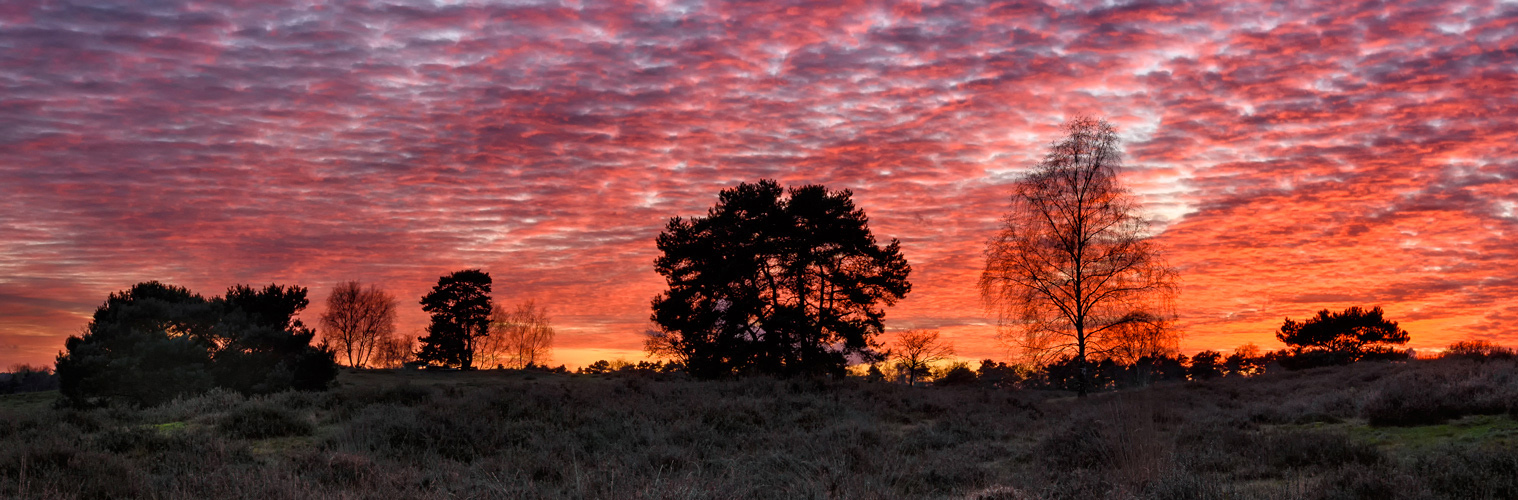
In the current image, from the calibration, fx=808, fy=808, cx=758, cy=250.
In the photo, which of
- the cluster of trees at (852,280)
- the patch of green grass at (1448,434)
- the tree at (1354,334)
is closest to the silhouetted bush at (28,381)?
the cluster of trees at (852,280)

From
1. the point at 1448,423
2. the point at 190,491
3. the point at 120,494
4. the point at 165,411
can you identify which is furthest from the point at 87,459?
the point at 1448,423

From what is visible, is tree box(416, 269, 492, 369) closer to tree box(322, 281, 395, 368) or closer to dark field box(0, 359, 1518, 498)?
tree box(322, 281, 395, 368)

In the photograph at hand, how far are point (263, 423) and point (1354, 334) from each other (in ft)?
200

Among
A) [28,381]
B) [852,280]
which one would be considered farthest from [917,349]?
[28,381]

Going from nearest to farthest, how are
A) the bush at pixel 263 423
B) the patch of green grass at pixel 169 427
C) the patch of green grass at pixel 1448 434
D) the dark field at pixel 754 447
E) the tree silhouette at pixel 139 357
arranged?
the dark field at pixel 754 447, the patch of green grass at pixel 1448 434, the patch of green grass at pixel 169 427, the bush at pixel 263 423, the tree silhouette at pixel 139 357

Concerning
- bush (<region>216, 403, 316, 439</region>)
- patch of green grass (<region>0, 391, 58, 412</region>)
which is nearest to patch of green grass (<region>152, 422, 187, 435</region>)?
bush (<region>216, 403, 316, 439</region>)

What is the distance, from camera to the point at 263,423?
14.3 meters

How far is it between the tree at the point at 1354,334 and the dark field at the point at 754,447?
38.4 m

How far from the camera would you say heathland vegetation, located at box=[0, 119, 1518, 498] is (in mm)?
8930

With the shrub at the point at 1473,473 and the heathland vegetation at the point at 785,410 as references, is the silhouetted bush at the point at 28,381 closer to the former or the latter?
the heathland vegetation at the point at 785,410

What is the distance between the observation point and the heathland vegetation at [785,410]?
8930 millimetres

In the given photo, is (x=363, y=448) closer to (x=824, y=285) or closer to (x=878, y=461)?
(x=878, y=461)

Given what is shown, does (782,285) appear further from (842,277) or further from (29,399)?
(29,399)

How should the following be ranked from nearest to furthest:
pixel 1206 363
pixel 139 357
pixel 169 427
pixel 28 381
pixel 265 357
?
pixel 169 427 → pixel 139 357 → pixel 265 357 → pixel 28 381 → pixel 1206 363
